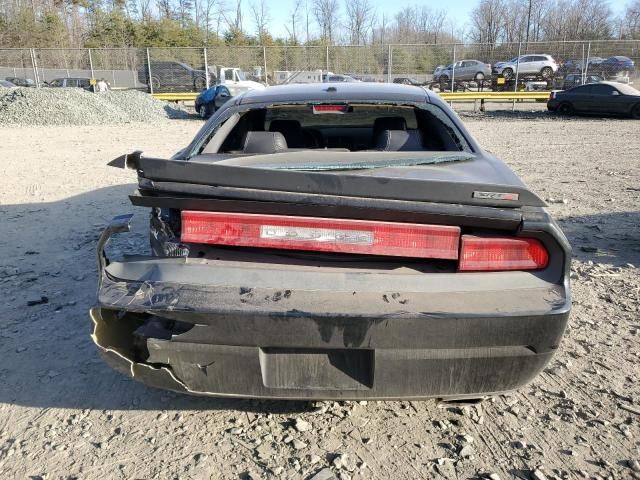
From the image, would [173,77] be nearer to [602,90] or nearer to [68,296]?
[602,90]

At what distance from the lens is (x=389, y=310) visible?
6.50 feet

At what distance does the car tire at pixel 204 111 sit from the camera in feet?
72.5

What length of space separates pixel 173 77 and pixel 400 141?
28.3 meters

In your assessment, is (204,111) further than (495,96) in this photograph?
No

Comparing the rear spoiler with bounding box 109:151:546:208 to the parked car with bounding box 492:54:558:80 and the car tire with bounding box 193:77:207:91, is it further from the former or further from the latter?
the parked car with bounding box 492:54:558:80

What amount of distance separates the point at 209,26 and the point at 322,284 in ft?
228

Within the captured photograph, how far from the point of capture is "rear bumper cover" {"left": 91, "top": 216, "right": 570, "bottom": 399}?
1.99 meters

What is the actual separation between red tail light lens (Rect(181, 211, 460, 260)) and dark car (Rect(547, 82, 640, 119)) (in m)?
20.8

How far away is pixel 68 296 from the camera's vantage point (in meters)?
3.88

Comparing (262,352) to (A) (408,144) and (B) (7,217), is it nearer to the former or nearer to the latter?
(A) (408,144)

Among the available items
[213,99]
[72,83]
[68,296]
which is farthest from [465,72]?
[68,296]

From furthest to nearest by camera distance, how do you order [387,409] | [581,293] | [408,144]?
[581,293] → [408,144] → [387,409]

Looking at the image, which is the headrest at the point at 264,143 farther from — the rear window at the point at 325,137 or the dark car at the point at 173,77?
the dark car at the point at 173,77

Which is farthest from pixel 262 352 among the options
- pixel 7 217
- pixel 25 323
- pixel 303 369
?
pixel 7 217
